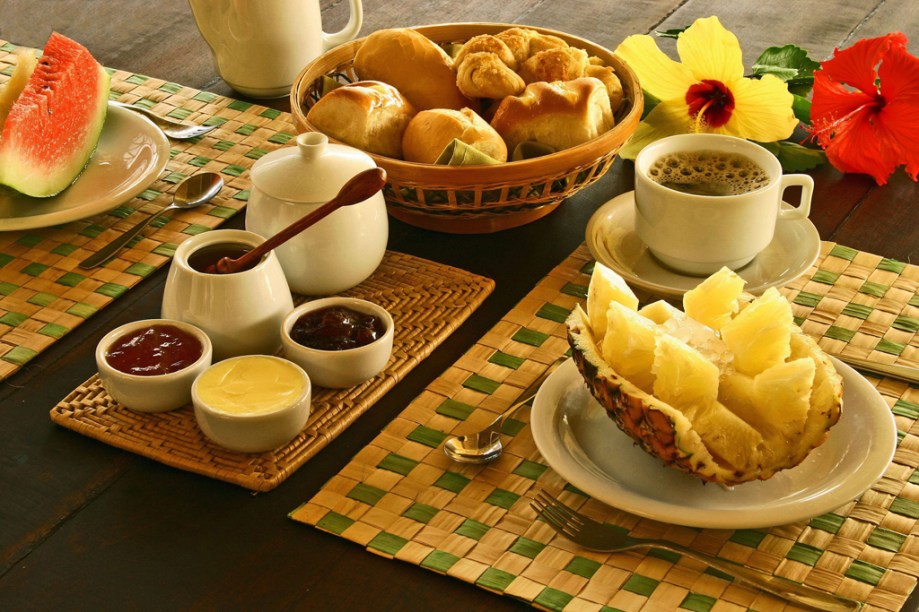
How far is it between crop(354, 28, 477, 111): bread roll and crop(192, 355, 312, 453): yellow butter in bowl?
0.55 metres

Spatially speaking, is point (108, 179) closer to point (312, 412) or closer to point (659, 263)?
point (312, 412)

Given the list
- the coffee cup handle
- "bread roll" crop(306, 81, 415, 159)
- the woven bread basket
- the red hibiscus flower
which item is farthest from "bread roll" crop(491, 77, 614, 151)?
the red hibiscus flower

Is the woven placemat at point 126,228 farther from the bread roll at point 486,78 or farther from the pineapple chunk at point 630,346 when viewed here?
the pineapple chunk at point 630,346

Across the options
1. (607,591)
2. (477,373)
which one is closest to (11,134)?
(477,373)

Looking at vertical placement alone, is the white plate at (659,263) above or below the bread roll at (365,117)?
below

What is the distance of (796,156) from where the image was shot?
1.67 metres

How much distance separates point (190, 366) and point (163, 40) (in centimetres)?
121

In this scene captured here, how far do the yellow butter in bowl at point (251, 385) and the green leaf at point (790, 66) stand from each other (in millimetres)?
1060

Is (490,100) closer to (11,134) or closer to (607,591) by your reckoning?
(11,134)

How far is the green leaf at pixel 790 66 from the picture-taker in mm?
1777

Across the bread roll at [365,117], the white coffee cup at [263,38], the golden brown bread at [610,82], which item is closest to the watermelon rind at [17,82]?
the white coffee cup at [263,38]

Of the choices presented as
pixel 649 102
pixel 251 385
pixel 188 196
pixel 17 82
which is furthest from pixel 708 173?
pixel 17 82

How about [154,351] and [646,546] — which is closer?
[646,546]

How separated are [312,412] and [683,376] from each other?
0.43m
